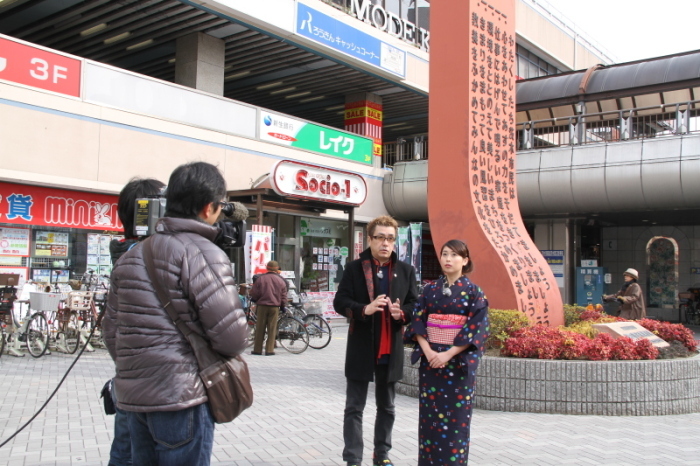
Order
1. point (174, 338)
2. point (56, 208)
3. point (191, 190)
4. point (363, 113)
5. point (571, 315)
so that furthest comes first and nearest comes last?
point (363, 113) < point (56, 208) < point (571, 315) < point (191, 190) < point (174, 338)

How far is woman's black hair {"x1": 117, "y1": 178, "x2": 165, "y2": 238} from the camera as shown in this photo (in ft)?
11.5

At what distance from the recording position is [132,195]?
3.56 meters

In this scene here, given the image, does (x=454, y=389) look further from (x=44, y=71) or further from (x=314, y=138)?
(x=314, y=138)

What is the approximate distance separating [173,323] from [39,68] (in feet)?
35.5

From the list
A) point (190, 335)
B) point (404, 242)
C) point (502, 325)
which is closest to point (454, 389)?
point (190, 335)

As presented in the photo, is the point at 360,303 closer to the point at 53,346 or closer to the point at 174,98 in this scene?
the point at 53,346

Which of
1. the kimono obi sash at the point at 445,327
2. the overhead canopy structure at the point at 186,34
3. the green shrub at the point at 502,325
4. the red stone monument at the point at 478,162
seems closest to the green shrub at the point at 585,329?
the red stone monument at the point at 478,162

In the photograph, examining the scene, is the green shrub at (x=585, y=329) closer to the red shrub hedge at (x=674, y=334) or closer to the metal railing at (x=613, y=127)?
the red shrub hedge at (x=674, y=334)

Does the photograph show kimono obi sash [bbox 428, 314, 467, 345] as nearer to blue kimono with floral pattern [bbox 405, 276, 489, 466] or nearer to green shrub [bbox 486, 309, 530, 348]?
blue kimono with floral pattern [bbox 405, 276, 489, 466]

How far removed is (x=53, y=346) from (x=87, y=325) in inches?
24.4

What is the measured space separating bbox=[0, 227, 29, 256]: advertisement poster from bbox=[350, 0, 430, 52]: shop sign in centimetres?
1060

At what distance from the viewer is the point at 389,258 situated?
452 cm

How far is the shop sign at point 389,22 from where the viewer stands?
17.8 metres

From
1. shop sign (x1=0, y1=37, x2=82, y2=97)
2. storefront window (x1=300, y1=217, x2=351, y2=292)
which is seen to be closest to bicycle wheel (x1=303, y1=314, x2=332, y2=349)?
storefront window (x1=300, y1=217, x2=351, y2=292)
